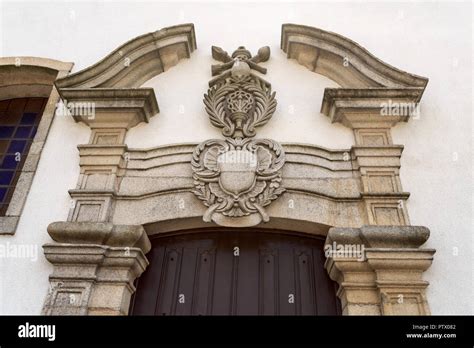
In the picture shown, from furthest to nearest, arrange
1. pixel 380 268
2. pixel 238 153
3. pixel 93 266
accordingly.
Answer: pixel 238 153 < pixel 93 266 < pixel 380 268

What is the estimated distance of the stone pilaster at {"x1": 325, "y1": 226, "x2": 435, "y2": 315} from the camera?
310cm

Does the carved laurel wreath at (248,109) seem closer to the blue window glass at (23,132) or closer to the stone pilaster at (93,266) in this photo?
the stone pilaster at (93,266)

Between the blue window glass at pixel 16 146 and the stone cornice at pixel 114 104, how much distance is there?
873 millimetres

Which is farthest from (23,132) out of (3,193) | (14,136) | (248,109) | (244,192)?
(244,192)

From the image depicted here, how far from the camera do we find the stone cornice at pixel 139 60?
4.28m

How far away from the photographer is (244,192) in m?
3.59

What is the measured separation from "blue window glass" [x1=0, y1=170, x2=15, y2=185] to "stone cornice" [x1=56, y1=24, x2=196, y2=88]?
1.06 meters

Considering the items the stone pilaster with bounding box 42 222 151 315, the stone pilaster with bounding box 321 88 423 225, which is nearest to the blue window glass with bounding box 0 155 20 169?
the stone pilaster with bounding box 42 222 151 315

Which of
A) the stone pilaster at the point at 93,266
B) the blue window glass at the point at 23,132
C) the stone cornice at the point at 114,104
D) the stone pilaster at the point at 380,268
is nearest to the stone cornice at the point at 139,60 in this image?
the stone cornice at the point at 114,104

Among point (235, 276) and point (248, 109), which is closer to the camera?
point (235, 276)

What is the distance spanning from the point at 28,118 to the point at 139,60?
5.14 feet

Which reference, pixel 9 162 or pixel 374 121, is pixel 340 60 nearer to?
pixel 374 121

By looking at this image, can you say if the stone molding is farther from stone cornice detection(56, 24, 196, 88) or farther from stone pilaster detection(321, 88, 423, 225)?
stone pilaster detection(321, 88, 423, 225)
